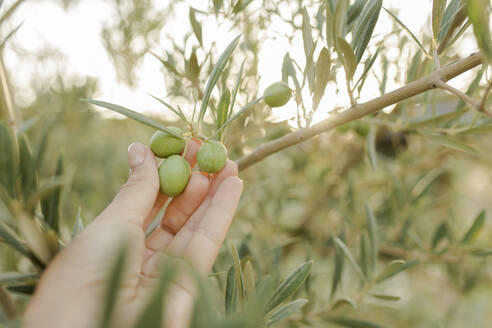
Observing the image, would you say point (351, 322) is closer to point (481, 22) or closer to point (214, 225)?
point (214, 225)

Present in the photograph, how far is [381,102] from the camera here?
0.56 m

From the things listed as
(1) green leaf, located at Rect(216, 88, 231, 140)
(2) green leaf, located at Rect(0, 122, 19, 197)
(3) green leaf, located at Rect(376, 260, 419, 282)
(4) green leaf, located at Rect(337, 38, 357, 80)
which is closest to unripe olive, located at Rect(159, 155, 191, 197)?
(1) green leaf, located at Rect(216, 88, 231, 140)

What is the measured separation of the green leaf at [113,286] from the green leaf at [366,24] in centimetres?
53

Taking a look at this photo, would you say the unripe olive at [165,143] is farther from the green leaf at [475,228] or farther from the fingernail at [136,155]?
the green leaf at [475,228]

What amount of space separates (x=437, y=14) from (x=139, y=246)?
650 mm

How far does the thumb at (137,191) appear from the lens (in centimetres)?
65

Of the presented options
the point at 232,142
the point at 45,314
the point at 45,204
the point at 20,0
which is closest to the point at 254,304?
the point at 45,314

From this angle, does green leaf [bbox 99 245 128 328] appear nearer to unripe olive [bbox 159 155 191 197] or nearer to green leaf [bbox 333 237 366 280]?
unripe olive [bbox 159 155 191 197]

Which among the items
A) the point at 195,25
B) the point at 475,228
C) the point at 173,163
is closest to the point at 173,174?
the point at 173,163

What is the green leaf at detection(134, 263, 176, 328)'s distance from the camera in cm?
24

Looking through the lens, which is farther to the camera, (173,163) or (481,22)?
(173,163)

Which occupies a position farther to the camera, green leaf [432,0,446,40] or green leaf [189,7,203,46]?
green leaf [189,7,203,46]

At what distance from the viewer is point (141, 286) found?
60 centimetres

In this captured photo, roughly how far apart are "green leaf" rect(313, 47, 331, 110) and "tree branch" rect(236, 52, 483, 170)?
5 cm
